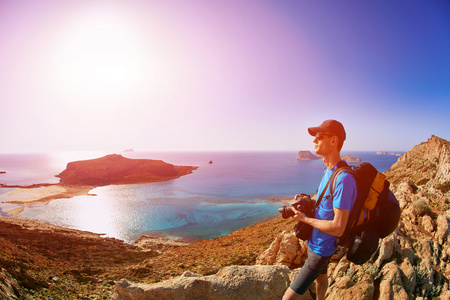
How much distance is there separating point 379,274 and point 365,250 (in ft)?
9.07

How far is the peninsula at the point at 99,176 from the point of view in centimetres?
5431

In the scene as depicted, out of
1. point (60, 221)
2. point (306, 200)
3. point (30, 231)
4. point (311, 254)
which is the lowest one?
point (60, 221)

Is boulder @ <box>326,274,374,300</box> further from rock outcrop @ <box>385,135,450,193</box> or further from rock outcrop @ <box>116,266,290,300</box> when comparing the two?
rock outcrop @ <box>385,135,450,193</box>

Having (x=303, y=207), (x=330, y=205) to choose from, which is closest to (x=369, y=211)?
(x=330, y=205)

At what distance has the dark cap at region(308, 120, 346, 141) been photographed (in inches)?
94.5

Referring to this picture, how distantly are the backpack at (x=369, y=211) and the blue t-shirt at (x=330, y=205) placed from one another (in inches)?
3.7

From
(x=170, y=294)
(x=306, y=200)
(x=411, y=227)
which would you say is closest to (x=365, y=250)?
(x=306, y=200)

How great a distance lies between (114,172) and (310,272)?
83852 millimetres

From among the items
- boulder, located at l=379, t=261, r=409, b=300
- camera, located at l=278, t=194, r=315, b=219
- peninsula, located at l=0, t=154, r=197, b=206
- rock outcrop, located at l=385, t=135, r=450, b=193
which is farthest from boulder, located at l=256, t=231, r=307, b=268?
peninsula, located at l=0, t=154, r=197, b=206

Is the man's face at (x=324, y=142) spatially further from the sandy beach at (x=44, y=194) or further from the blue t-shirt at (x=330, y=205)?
the sandy beach at (x=44, y=194)

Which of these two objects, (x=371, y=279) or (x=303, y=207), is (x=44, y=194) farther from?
(x=371, y=279)

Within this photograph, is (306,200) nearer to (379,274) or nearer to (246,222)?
(379,274)

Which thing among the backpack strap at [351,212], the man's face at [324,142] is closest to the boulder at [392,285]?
the backpack strap at [351,212]

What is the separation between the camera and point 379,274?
4.00 metres
